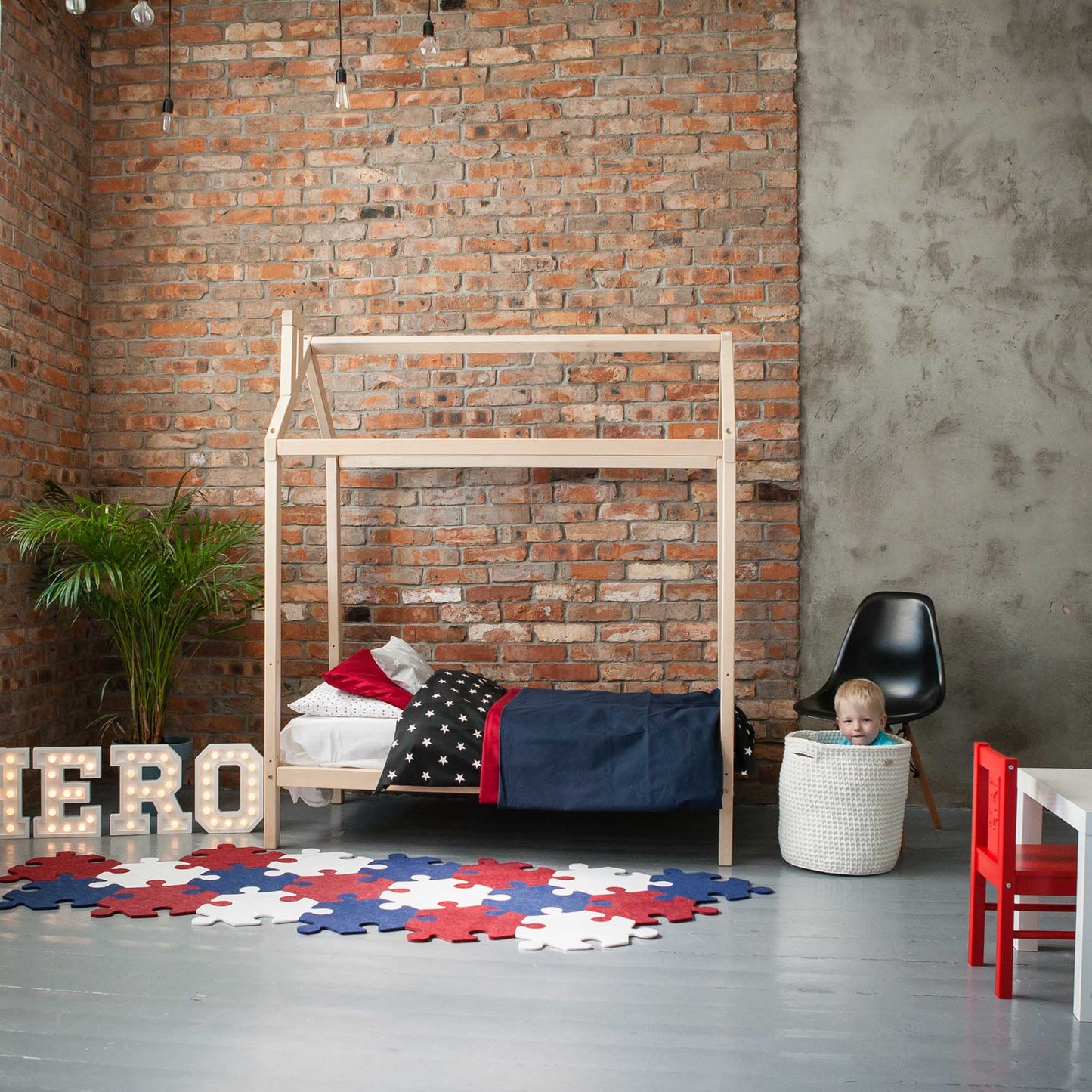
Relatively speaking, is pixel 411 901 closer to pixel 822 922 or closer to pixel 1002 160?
pixel 822 922

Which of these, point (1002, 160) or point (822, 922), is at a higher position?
point (1002, 160)

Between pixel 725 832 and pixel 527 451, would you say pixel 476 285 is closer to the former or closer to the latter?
pixel 527 451

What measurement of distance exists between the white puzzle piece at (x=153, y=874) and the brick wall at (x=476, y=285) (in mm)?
1106

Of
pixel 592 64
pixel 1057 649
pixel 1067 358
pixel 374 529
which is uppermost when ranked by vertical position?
pixel 592 64

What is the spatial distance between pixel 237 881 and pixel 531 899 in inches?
32.9

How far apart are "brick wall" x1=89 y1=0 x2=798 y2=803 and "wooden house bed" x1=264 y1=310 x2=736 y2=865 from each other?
55 centimetres

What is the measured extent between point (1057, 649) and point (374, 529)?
8.50 feet

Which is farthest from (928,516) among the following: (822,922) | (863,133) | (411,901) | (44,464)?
(44,464)

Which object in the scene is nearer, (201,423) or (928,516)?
(928,516)

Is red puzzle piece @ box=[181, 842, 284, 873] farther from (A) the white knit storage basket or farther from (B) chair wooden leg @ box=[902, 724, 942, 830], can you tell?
(B) chair wooden leg @ box=[902, 724, 942, 830]

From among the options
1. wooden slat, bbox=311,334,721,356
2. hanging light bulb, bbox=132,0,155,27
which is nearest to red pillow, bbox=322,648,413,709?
wooden slat, bbox=311,334,721,356

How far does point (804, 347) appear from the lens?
4055 mm

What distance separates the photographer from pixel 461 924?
8.77ft

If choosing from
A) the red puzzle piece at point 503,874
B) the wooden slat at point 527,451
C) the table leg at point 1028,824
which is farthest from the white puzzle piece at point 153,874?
the table leg at point 1028,824
